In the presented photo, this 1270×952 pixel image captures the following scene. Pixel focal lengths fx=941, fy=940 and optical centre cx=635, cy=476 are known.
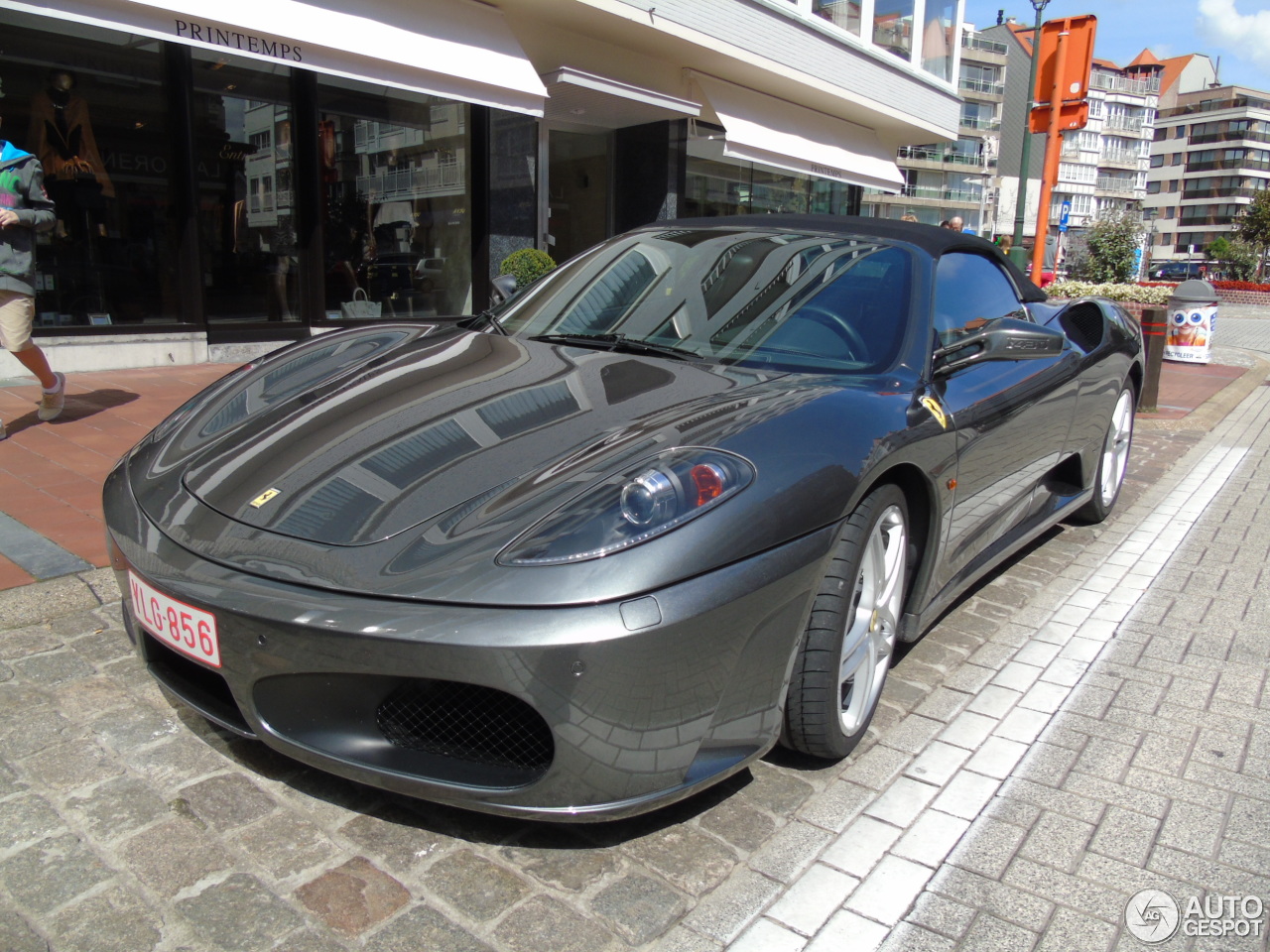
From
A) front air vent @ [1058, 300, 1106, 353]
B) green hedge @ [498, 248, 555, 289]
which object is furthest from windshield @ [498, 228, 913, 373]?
green hedge @ [498, 248, 555, 289]

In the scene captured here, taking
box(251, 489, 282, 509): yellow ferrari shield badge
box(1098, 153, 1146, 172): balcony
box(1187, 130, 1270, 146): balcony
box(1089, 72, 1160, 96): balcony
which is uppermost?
box(1089, 72, 1160, 96): balcony

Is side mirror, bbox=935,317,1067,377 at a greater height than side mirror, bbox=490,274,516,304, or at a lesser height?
lesser

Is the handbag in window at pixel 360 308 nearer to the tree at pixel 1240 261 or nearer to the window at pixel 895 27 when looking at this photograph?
the window at pixel 895 27

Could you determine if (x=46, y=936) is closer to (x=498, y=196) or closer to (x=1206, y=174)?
(x=498, y=196)

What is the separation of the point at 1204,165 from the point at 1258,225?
64.3 m

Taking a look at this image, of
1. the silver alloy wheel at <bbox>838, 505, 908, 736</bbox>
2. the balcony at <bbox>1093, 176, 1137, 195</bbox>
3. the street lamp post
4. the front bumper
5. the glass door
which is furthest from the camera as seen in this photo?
the balcony at <bbox>1093, 176, 1137, 195</bbox>

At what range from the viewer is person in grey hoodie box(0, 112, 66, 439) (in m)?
5.02

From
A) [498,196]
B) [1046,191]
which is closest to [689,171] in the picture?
[498,196]

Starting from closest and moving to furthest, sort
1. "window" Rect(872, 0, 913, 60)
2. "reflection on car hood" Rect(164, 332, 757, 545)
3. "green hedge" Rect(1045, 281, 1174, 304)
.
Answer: "reflection on car hood" Rect(164, 332, 757, 545) < "green hedge" Rect(1045, 281, 1174, 304) < "window" Rect(872, 0, 913, 60)

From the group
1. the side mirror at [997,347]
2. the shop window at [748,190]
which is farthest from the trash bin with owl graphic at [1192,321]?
the side mirror at [997,347]

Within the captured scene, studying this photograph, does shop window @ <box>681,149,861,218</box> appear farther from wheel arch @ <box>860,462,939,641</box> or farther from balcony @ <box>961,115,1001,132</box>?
balcony @ <box>961,115,1001,132</box>

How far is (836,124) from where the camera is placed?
1491 cm

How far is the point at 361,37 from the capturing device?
24.8 ft

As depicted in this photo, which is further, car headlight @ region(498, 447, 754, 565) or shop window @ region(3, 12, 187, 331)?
shop window @ region(3, 12, 187, 331)
